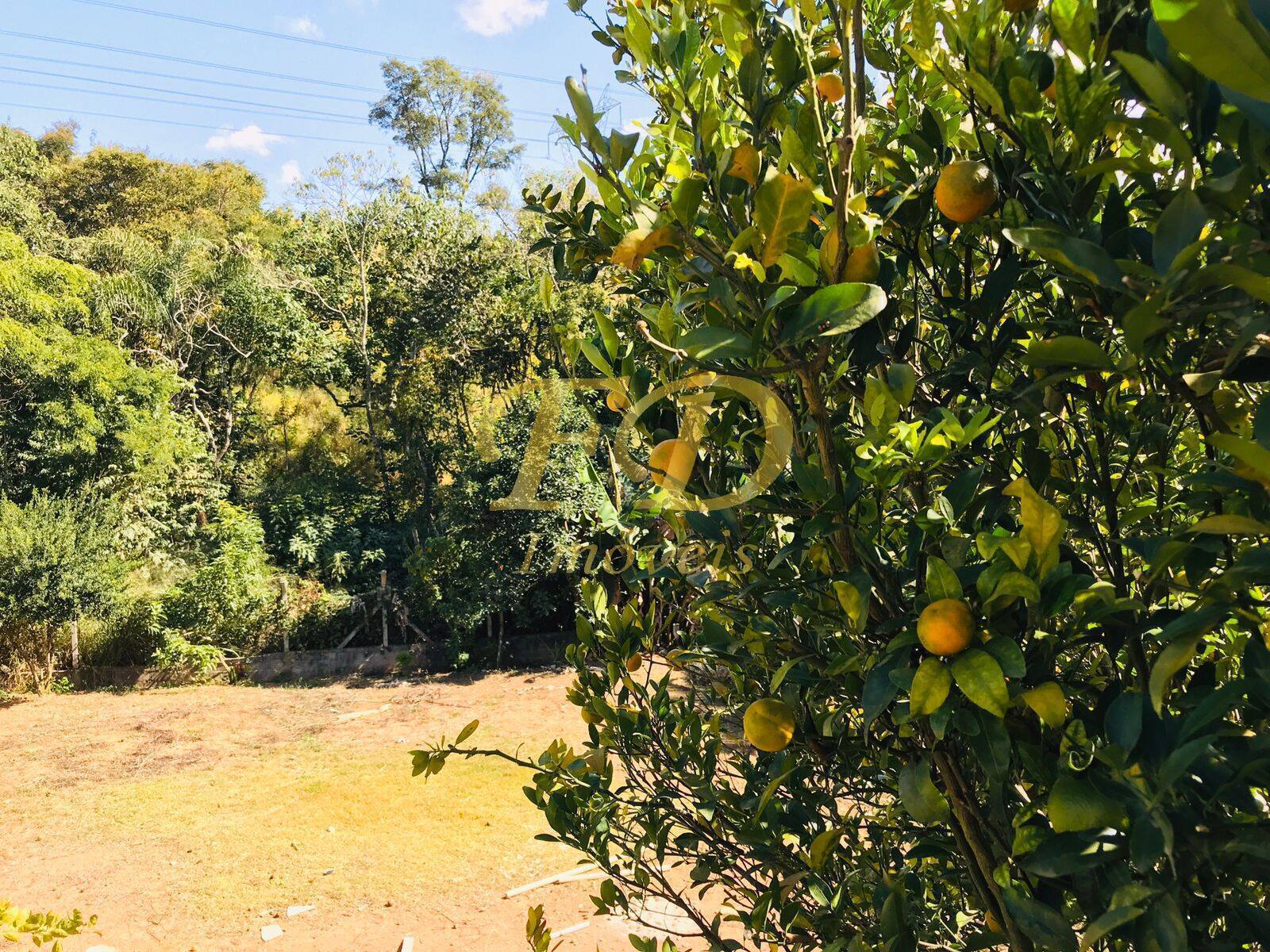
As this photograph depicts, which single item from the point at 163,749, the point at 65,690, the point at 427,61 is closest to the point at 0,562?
the point at 65,690

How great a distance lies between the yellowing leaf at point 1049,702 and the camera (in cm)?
51

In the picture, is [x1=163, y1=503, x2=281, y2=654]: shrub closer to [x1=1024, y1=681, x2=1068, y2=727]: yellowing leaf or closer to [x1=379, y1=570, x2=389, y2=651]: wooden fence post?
[x1=379, y1=570, x2=389, y2=651]: wooden fence post

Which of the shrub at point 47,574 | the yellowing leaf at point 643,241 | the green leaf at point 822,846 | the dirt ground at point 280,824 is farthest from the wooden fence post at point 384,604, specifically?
the yellowing leaf at point 643,241

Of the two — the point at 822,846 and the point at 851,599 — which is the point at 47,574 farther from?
the point at 851,599

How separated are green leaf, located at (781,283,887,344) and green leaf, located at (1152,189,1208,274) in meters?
0.14

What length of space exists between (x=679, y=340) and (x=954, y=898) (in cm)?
93

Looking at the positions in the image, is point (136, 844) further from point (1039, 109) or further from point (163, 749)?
point (1039, 109)

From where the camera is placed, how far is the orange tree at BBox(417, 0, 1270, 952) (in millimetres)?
468

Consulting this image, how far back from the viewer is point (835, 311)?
55cm

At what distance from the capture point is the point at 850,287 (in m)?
0.54

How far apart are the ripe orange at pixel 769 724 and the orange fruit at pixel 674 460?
0.72 ft

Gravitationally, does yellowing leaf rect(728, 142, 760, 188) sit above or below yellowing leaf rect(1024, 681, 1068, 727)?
above

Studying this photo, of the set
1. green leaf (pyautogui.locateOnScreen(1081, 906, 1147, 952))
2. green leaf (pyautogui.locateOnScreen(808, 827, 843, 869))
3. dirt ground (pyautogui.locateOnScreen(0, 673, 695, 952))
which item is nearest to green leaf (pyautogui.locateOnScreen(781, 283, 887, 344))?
green leaf (pyautogui.locateOnScreen(1081, 906, 1147, 952))

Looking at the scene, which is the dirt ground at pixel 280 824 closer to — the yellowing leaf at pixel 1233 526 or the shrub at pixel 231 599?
the shrub at pixel 231 599
